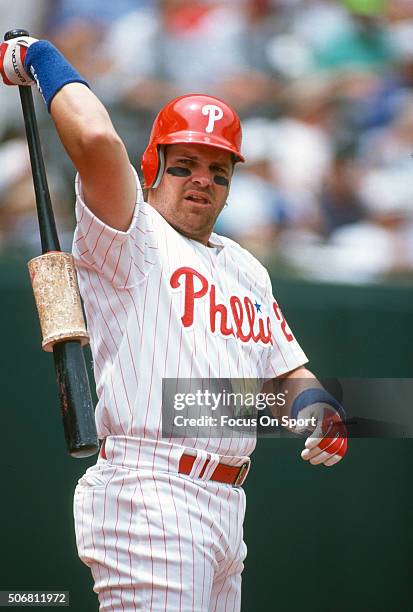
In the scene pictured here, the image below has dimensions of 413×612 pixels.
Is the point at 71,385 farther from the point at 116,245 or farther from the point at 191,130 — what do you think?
the point at 191,130

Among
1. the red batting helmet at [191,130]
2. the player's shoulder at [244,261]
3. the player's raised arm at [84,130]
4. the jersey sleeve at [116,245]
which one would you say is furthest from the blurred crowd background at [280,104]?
the player's raised arm at [84,130]

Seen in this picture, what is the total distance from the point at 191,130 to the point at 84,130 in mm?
601

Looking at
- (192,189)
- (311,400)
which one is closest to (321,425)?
(311,400)

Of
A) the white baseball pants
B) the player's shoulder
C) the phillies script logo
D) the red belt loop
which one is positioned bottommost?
the white baseball pants

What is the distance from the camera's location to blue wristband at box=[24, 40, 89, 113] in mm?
1907

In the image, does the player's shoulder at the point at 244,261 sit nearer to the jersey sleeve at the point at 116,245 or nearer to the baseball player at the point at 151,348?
the baseball player at the point at 151,348

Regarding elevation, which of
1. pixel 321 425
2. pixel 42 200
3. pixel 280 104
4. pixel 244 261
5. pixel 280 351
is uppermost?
pixel 280 104

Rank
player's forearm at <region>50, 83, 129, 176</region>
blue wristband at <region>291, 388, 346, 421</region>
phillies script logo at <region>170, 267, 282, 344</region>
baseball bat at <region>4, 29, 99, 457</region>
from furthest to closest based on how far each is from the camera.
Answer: blue wristband at <region>291, 388, 346, 421</region>
phillies script logo at <region>170, 267, 282, 344</region>
player's forearm at <region>50, 83, 129, 176</region>
baseball bat at <region>4, 29, 99, 457</region>

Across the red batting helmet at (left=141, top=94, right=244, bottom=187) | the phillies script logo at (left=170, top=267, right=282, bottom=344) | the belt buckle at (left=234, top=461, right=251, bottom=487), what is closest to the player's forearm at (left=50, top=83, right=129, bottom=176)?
the phillies script logo at (left=170, top=267, right=282, bottom=344)

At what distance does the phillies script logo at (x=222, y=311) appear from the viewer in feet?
7.15

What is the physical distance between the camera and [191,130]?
2.39 meters

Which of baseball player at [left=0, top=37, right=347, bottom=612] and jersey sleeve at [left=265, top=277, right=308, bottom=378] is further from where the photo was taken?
jersey sleeve at [left=265, top=277, right=308, bottom=378]

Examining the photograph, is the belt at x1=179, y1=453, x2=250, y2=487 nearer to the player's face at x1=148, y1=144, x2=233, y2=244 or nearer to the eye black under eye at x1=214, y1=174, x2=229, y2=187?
the player's face at x1=148, y1=144, x2=233, y2=244

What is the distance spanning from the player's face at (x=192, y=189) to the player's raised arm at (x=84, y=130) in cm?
34
